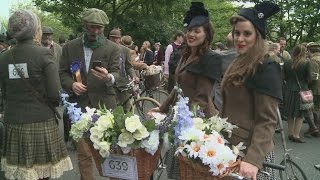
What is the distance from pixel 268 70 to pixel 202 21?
101cm

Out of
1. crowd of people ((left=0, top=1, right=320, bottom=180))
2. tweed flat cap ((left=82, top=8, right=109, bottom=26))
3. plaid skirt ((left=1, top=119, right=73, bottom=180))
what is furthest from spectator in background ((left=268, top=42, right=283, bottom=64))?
plaid skirt ((left=1, top=119, right=73, bottom=180))

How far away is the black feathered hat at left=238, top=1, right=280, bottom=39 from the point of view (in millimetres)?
2695

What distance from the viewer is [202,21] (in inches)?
138

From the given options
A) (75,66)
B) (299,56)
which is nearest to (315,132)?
(299,56)

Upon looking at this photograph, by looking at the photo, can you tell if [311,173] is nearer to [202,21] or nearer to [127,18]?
[202,21]

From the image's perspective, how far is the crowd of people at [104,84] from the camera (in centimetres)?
265

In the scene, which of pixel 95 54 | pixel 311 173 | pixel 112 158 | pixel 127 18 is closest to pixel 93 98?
pixel 95 54

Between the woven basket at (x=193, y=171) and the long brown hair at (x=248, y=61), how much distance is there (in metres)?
0.66

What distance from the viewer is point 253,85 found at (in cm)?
264

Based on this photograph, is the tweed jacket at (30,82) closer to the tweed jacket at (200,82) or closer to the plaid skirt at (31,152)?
the plaid skirt at (31,152)

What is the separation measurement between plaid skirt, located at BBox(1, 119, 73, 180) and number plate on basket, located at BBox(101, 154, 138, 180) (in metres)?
1.53

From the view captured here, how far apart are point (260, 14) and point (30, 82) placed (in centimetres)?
212

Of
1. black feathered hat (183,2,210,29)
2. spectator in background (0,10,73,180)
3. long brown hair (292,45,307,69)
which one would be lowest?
long brown hair (292,45,307,69)

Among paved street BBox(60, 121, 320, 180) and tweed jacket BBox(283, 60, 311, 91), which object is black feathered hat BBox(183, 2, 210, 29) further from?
tweed jacket BBox(283, 60, 311, 91)
